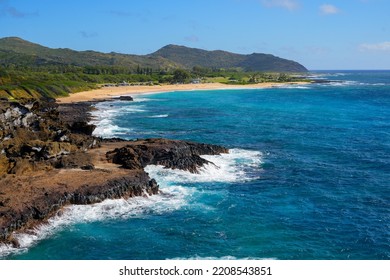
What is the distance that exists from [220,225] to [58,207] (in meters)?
13.1

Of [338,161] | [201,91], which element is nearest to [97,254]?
[338,161]

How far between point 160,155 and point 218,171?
23.3 ft

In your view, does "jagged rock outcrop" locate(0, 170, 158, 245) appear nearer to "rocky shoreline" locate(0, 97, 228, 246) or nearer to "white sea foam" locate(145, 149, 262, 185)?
"rocky shoreline" locate(0, 97, 228, 246)

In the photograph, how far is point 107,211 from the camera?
3591cm

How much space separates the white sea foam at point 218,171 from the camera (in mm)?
46156

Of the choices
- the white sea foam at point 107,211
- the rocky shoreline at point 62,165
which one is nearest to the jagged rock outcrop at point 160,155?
the rocky shoreline at point 62,165

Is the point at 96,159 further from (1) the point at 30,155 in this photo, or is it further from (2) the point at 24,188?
(2) the point at 24,188

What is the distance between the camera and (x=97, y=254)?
2877 cm

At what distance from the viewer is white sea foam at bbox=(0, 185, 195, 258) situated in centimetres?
3064

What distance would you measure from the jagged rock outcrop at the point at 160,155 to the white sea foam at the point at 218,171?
0.89 m

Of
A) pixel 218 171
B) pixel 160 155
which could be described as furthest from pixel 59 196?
pixel 218 171

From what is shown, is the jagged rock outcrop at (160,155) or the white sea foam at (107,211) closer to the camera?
the white sea foam at (107,211)

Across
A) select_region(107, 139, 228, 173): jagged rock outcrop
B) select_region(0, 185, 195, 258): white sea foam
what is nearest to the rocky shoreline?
select_region(107, 139, 228, 173): jagged rock outcrop

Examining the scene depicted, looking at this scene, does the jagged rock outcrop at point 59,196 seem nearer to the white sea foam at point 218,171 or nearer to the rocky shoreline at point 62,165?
the rocky shoreline at point 62,165
